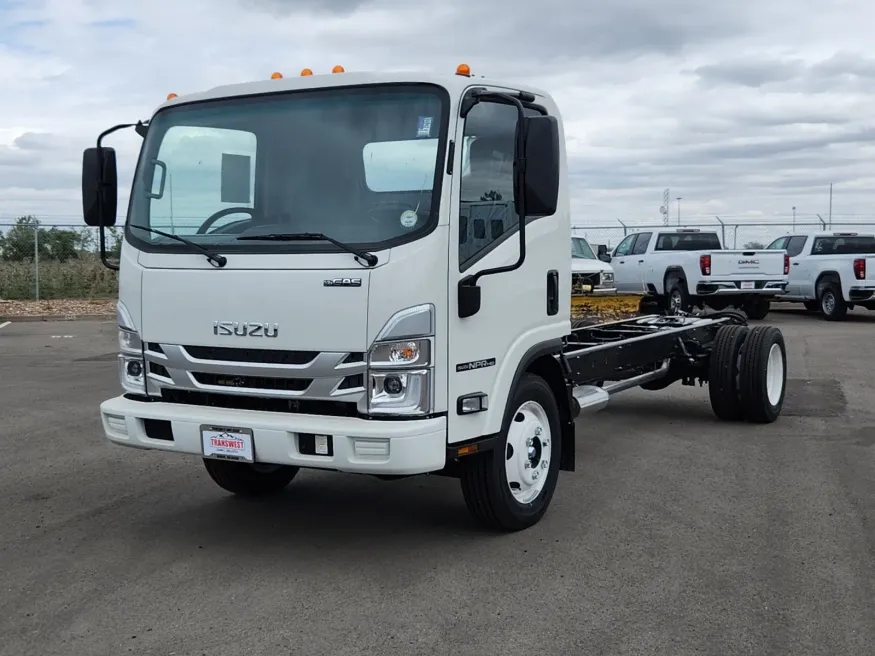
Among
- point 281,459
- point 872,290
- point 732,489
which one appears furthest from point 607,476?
point 872,290

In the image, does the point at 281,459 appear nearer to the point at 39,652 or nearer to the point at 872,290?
the point at 39,652

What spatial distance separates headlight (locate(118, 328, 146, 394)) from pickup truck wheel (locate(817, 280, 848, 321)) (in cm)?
1888

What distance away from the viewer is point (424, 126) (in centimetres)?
522

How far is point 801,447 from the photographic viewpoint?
27.5ft

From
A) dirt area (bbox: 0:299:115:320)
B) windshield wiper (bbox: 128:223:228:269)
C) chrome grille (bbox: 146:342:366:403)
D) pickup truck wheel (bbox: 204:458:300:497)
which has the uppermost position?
windshield wiper (bbox: 128:223:228:269)

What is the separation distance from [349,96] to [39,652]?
10.0ft

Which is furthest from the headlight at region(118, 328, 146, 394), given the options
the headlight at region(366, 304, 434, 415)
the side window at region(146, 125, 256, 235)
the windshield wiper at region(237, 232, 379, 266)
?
the headlight at region(366, 304, 434, 415)

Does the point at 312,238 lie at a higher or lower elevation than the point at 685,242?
lower

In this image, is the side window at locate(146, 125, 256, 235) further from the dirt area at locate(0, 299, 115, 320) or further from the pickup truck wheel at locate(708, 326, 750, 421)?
the dirt area at locate(0, 299, 115, 320)

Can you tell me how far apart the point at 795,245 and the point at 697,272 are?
147 inches

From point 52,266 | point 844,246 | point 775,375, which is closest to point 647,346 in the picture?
point 775,375

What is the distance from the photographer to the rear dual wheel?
9250mm

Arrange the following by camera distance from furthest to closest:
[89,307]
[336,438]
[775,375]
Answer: [89,307]
[775,375]
[336,438]

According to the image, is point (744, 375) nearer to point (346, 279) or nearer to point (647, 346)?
point (647, 346)
